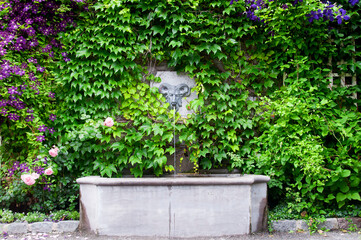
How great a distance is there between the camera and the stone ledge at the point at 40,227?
2.93 m

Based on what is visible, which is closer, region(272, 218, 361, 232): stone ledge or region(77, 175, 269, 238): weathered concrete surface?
region(77, 175, 269, 238): weathered concrete surface

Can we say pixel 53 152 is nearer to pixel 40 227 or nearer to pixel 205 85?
pixel 40 227

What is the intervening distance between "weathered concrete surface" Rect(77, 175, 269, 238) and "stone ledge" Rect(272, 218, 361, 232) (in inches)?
17.2

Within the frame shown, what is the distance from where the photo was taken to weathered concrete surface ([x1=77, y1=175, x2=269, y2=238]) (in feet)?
8.96

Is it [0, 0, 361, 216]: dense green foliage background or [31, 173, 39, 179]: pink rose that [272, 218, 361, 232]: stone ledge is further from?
[31, 173, 39, 179]: pink rose

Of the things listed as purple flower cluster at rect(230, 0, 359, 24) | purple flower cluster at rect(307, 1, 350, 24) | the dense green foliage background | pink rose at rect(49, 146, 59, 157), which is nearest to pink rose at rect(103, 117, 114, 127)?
the dense green foliage background

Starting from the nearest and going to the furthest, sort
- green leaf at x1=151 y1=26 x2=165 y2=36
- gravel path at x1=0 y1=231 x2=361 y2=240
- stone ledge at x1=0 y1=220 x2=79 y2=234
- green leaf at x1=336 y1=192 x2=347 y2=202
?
gravel path at x1=0 y1=231 x2=361 y2=240
stone ledge at x1=0 y1=220 x2=79 y2=234
green leaf at x1=336 y1=192 x2=347 y2=202
green leaf at x1=151 y1=26 x2=165 y2=36

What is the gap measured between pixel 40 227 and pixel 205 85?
2.64m

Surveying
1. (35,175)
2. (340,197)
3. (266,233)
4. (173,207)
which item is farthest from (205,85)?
(35,175)

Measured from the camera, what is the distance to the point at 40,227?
117 inches

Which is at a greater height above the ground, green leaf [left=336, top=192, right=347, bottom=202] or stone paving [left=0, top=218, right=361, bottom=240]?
green leaf [left=336, top=192, right=347, bottom=202]

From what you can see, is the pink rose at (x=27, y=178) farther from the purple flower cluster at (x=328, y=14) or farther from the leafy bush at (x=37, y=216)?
the purple flower cluster at (x=328, y=14)

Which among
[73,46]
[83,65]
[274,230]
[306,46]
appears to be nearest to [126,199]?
[274,230]

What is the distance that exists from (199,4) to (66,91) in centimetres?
219
